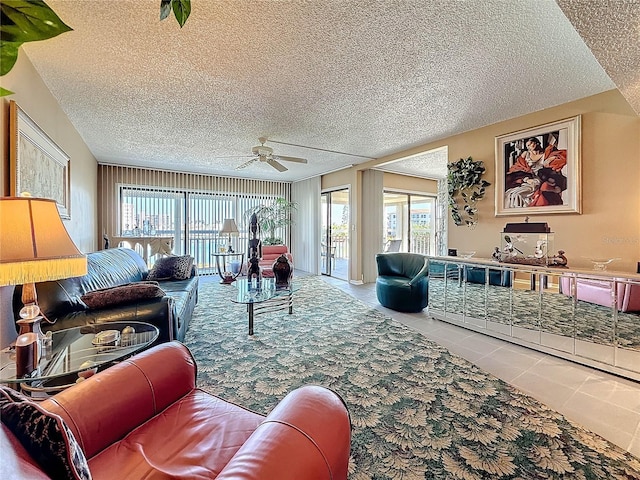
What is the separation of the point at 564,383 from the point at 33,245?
3469mm

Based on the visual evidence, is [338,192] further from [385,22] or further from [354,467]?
[354,467]

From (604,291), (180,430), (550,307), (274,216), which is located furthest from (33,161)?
(274,216)

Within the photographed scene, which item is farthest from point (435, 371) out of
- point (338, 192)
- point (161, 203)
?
A: point (161, 203)

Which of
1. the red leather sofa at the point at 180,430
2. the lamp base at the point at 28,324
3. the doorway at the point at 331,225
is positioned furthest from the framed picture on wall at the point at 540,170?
the lamp base at the point at 28,324

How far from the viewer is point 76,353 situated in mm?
1618

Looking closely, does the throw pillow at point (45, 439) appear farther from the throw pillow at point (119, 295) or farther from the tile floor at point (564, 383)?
the tile floor at point (564, 383)

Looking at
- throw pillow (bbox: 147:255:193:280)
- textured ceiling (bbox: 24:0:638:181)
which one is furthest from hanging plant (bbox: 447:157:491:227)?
throw pillow (bbox: 147:255:193:280)

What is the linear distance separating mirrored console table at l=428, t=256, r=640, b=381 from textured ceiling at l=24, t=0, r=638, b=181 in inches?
67.1

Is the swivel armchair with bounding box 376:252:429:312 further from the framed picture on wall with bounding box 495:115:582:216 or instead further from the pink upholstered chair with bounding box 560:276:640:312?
the pink upholstered chair with bounding box 560:276:640:312

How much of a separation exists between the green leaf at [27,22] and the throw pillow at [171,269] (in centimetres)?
404

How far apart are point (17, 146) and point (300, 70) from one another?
2177mm

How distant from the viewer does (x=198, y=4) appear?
173 centimetres

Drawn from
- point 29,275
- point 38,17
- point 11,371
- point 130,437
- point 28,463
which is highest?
point 38,17

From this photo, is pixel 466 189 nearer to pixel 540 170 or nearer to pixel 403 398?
pixel 540 170
